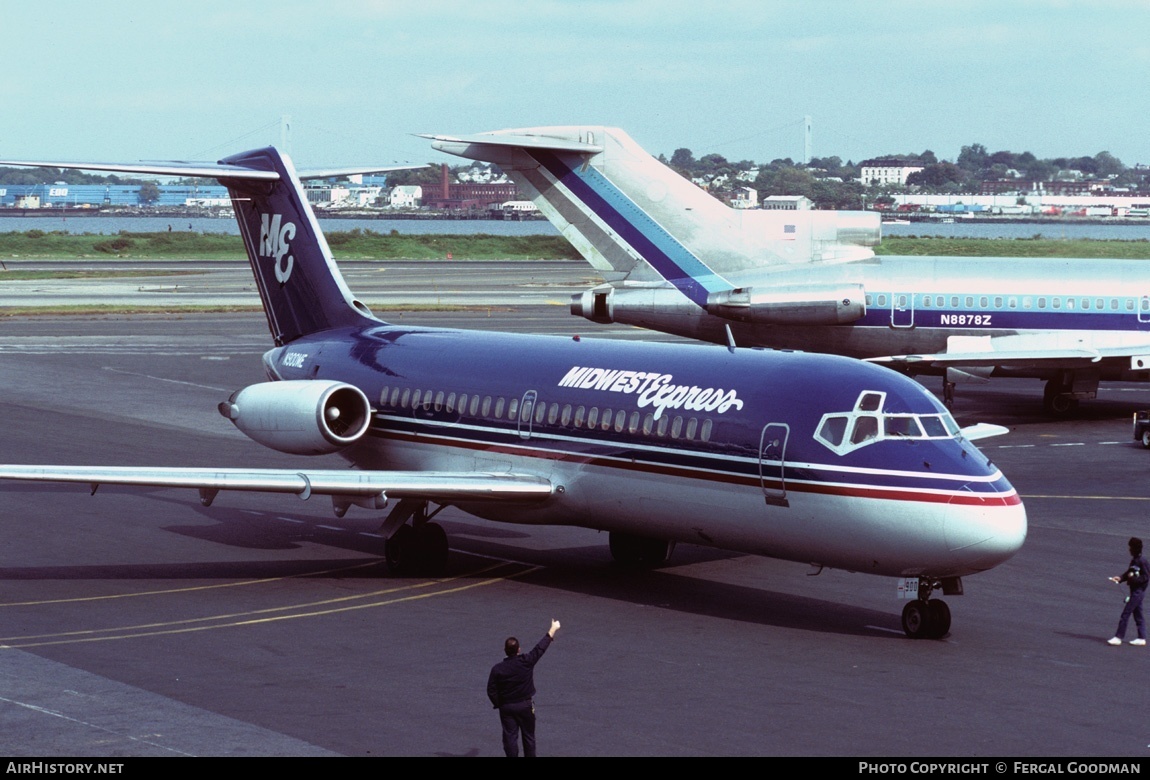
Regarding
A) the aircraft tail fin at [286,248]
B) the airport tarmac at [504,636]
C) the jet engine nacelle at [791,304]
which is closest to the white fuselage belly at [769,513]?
the airport tarmac at [504,636]

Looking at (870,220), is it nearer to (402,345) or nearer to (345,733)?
(402,345)

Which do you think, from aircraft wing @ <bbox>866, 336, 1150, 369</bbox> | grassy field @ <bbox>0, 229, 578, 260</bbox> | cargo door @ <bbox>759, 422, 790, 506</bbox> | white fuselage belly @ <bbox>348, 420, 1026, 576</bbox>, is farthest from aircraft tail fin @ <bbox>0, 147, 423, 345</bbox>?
grassy field @ <bbox>0, 229, 578, 260</bbox>

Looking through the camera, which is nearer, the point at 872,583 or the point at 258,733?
the point at 258,733

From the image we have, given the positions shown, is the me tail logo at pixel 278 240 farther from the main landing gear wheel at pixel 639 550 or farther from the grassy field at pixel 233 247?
the grassy field at pixel 233 247

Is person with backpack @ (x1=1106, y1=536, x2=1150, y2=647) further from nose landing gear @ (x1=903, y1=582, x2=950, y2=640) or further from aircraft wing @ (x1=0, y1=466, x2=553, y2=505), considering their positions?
aircraft wing @ (x1=0, y1=466, x2=553, y2=505)

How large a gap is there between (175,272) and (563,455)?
308 ft

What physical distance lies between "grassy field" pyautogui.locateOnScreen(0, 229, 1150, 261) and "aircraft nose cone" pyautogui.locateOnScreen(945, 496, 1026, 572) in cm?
10987

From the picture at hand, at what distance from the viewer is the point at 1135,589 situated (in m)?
21.1

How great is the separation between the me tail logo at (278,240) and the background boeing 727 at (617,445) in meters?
0.15

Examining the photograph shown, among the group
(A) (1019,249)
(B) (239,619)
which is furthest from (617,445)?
(A) (1019,249)

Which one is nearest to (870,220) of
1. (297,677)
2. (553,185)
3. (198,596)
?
(553,185)

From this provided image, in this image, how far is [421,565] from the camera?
25.9 meters

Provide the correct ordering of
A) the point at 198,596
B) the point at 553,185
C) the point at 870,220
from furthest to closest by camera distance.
Result: the point at 870,220, the point at 553,185, the point at 198,596

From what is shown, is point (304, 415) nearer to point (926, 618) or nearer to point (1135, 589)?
point (926, 618)
